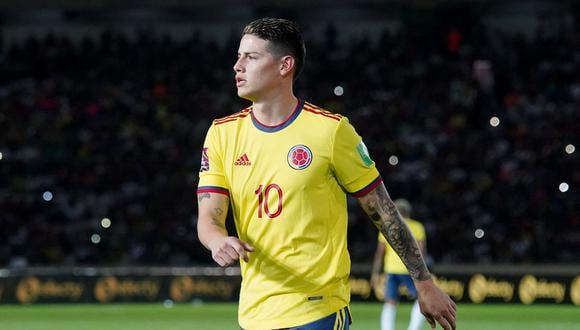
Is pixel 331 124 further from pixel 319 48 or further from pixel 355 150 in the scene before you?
pixel 319 48

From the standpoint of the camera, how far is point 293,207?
459 cm

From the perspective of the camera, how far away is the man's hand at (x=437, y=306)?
15.0 feet

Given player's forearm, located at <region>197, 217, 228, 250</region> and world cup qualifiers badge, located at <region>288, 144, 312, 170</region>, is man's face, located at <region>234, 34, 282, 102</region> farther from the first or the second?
player's forearm, located at <region>197, 217, 228, 250</region>

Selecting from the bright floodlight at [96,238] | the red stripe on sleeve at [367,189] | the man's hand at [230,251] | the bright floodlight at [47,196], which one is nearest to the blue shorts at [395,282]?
the red stripe on sleeve at [367,189]

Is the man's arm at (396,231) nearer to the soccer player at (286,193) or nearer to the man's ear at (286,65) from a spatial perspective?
the soccer player at (286,193)

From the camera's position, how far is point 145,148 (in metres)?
28.1

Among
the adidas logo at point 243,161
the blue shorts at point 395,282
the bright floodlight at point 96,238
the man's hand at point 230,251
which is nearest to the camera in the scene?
the man's hand at point 230,251

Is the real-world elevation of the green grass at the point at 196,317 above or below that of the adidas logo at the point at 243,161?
below

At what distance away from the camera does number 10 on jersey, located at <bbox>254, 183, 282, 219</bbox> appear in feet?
15.0

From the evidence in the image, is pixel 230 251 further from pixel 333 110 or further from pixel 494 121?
pixel 333 110

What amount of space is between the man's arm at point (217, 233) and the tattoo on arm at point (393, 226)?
2.03 ft

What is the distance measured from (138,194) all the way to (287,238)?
74.6 ft

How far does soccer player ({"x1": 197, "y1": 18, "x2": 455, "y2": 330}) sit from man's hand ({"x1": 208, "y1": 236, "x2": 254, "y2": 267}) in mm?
276

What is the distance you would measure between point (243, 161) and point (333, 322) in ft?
2.54
